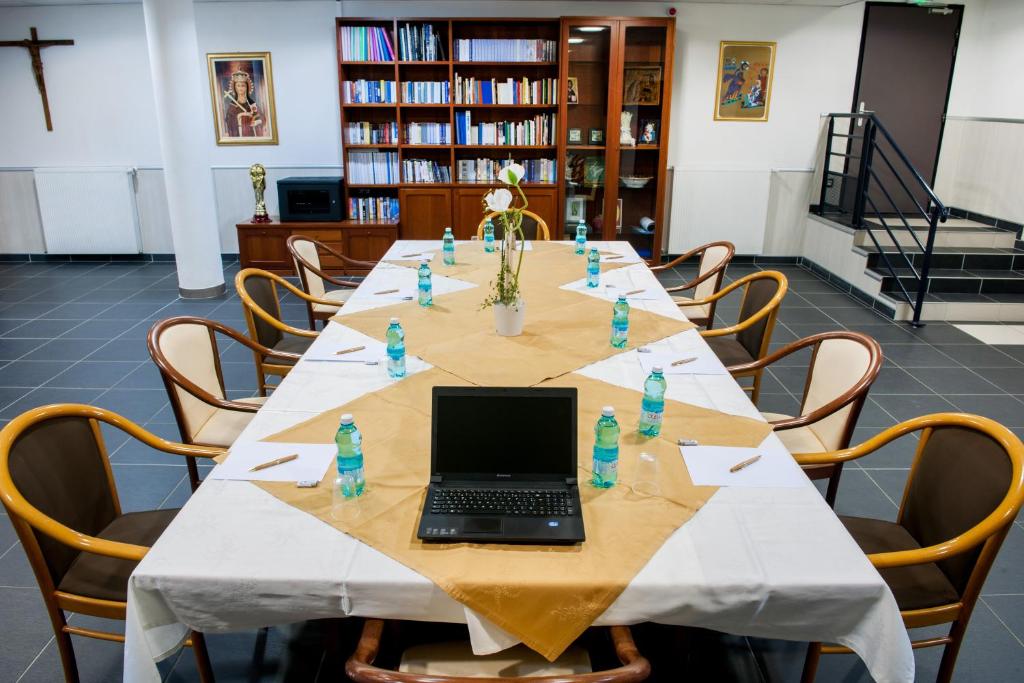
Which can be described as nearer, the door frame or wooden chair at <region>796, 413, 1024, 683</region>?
wooden chair at <region>796, 413, 1024, 683</region>

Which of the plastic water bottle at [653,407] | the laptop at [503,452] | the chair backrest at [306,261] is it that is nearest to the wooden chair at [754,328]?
the plastic water bottle at [653,407]

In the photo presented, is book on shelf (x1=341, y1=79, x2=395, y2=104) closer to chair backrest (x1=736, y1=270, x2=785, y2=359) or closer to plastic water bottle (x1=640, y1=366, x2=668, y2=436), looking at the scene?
chair backrest (x1=736, y1=270, x2=785, y2=359)

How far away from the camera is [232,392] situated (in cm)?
449

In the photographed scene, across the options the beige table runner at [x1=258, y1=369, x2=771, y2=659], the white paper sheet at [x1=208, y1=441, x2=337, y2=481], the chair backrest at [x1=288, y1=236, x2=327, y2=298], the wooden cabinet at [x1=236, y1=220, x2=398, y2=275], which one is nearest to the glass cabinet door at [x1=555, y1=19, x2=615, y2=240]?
the wooden cabinet at [x1=236, y1=220, x2=398, y2=275]

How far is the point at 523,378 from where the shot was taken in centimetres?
276

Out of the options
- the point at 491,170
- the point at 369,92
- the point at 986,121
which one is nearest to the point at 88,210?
the point at 369,92

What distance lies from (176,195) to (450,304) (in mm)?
3729

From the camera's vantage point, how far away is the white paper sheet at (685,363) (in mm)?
2877

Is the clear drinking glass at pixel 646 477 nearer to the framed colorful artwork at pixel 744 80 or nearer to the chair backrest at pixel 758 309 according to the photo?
the chair backrest at pixel 758 309

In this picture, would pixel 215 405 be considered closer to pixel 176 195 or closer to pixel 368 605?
pixel 368 605

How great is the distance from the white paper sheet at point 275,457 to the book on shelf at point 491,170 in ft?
18.1

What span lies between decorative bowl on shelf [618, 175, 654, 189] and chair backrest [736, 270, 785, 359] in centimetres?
374

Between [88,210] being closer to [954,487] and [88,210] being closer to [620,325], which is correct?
[620,325]

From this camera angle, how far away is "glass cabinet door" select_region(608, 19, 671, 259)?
7027mm
